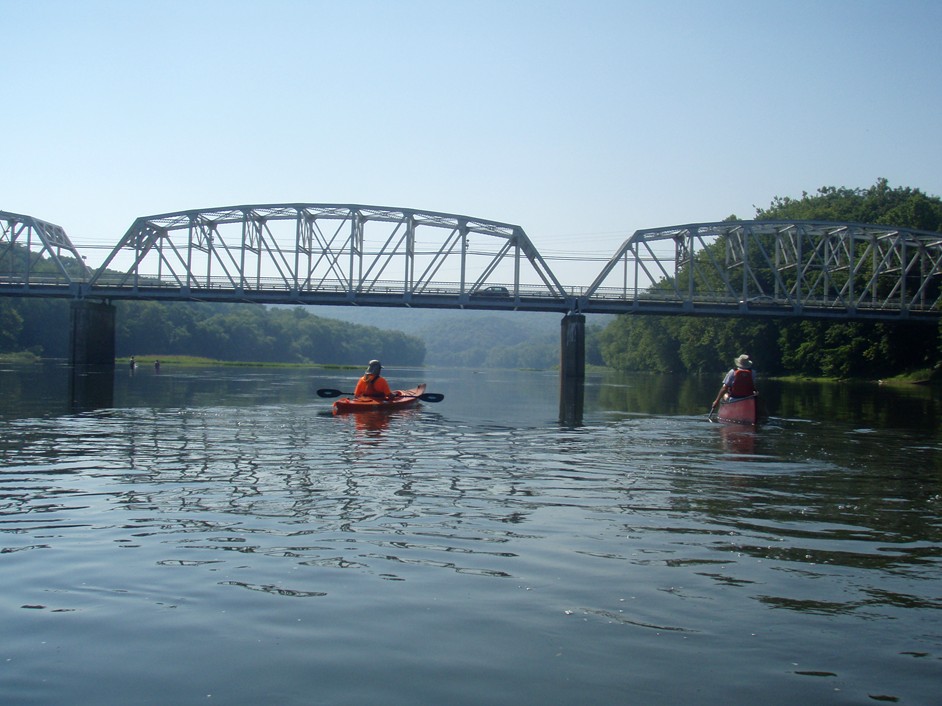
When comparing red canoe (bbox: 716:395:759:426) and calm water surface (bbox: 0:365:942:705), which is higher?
red canoe (bbox: 716:395:759:426)

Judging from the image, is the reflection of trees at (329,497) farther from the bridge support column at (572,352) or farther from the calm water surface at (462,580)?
the bridge support column at (572,352)

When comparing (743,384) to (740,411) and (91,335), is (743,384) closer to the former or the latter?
(740,411)

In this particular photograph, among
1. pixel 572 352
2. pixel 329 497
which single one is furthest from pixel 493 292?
pixel 329 497

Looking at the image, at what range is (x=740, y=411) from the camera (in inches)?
1233

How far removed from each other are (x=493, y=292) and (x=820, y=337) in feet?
146

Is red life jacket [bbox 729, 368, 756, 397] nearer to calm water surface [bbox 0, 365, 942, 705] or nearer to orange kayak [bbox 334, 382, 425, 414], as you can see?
calm water surface [bbox 0, 365, 942, 705]

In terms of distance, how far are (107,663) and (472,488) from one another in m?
9.07

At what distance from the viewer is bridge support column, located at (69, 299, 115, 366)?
87.5 m

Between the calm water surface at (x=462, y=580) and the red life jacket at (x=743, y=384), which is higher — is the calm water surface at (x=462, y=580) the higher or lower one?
the lower one

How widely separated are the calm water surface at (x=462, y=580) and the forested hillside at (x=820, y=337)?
288 ft

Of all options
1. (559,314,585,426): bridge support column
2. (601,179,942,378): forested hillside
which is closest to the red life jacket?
(559,314,585,426): bridge support column

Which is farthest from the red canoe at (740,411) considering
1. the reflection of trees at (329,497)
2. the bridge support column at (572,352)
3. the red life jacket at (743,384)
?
the bridge support column at (572,352)

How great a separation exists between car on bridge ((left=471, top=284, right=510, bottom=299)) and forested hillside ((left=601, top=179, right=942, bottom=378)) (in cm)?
4144

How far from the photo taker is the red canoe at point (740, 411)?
3053 centimetres
